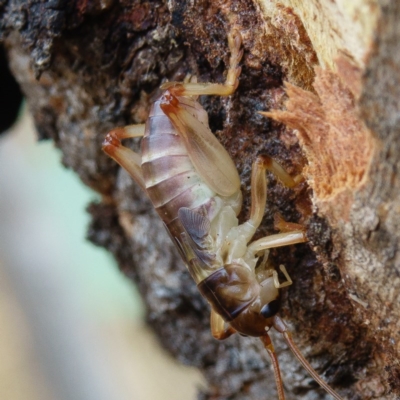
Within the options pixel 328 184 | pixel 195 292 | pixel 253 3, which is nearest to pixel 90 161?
pixel 195 292

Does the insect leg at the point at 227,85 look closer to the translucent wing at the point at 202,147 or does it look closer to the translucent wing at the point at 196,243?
the translucent wing at the point at 202,147

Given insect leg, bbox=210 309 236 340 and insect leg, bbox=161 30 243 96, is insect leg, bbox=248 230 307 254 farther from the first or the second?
insect leg, bbox=161 30 243 96

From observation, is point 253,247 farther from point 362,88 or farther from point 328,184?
point 362,88

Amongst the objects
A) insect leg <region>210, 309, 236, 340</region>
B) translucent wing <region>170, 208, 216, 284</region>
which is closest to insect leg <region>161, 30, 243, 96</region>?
translucent wing <region>170, 208, 216, 284</region>

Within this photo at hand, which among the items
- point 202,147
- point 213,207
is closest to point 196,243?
point 213,207

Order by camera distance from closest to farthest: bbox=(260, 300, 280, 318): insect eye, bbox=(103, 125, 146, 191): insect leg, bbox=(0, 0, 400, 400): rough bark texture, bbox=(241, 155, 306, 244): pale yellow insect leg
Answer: bbox=(0, 0, 400, 400): rough bark texture < bbox=(241, 155, 306, 244): pale yellow insect leg < bbox=(260, 300, 280, 318): insect eye < bbox=(103, 125, 146, 191): insect leg

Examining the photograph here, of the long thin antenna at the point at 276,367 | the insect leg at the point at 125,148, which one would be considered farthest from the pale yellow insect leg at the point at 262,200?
the insect leg at the point at 125,148
